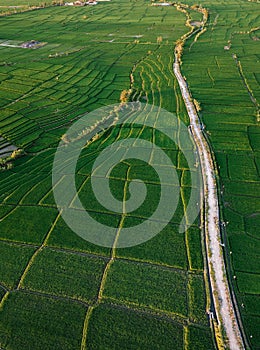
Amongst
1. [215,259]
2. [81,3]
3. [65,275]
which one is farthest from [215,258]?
[81,3]

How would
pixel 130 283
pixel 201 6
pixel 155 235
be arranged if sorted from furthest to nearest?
pixel 201 6 < pixel 155 235 < pixel 130 283

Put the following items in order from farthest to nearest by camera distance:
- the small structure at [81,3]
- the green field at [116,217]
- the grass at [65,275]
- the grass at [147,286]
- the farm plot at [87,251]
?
the small structure at [81,3] → the grass at [65,275] → the grass at [147,286] → the green field at [116,217] → the farm plot at [87,251]

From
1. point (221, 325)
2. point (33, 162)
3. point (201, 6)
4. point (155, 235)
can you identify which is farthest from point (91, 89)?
point (201, 6)

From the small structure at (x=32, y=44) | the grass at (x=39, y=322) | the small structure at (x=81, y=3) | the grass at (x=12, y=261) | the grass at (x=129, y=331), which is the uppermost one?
the small structure at (x=81, y=3)

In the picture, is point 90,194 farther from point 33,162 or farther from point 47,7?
point 47,7

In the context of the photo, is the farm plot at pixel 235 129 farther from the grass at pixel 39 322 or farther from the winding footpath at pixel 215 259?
the grass at pixel 39 322

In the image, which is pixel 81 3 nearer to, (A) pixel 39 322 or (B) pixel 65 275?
(B) pixel 65 275

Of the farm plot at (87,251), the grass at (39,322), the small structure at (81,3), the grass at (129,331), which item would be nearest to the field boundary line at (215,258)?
the farm plot at (87,251)
